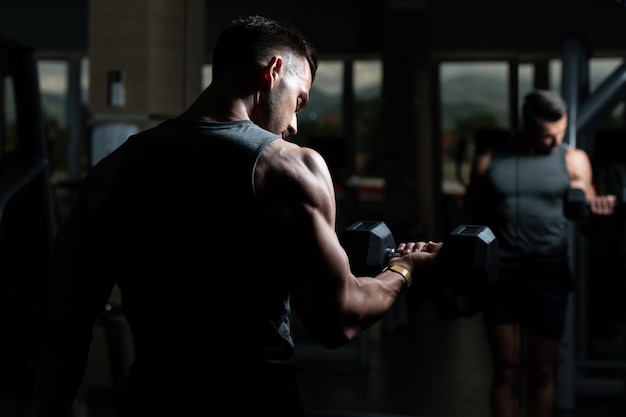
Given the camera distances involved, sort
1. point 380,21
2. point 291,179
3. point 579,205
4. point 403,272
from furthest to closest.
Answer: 1. point 380,21
2. point 579,205
3. point 403,272
4. point 291,179

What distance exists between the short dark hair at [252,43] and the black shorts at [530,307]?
6.58 ft

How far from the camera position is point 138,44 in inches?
168

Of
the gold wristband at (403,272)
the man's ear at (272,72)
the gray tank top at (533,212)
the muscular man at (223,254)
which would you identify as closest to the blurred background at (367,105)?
the gray tank top at (533,212)

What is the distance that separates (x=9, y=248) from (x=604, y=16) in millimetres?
2251

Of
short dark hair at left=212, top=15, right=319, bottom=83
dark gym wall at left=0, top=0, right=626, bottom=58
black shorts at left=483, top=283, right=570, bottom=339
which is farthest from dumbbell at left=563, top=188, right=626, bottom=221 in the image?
short dark hair at left=212, top=15, right=319, bottom=83

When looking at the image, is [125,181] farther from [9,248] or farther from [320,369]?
[320,369]

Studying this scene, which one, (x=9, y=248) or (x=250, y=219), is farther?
(x=9, y=248)

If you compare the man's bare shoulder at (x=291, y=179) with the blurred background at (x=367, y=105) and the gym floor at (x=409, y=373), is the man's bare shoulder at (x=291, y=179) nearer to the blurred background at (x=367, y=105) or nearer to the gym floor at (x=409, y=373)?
the blurred background at (x=367, y=105)

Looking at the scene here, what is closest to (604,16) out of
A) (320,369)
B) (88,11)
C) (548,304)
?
(548,304)

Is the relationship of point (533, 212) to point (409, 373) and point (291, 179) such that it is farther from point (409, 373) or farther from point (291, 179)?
point (291, 179)

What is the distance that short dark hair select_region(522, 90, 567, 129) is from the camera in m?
3.74

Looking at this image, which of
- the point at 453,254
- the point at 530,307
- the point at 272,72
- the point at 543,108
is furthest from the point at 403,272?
the point at 543,108

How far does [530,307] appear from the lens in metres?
3.67

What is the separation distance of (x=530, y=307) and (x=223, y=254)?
2.20m
